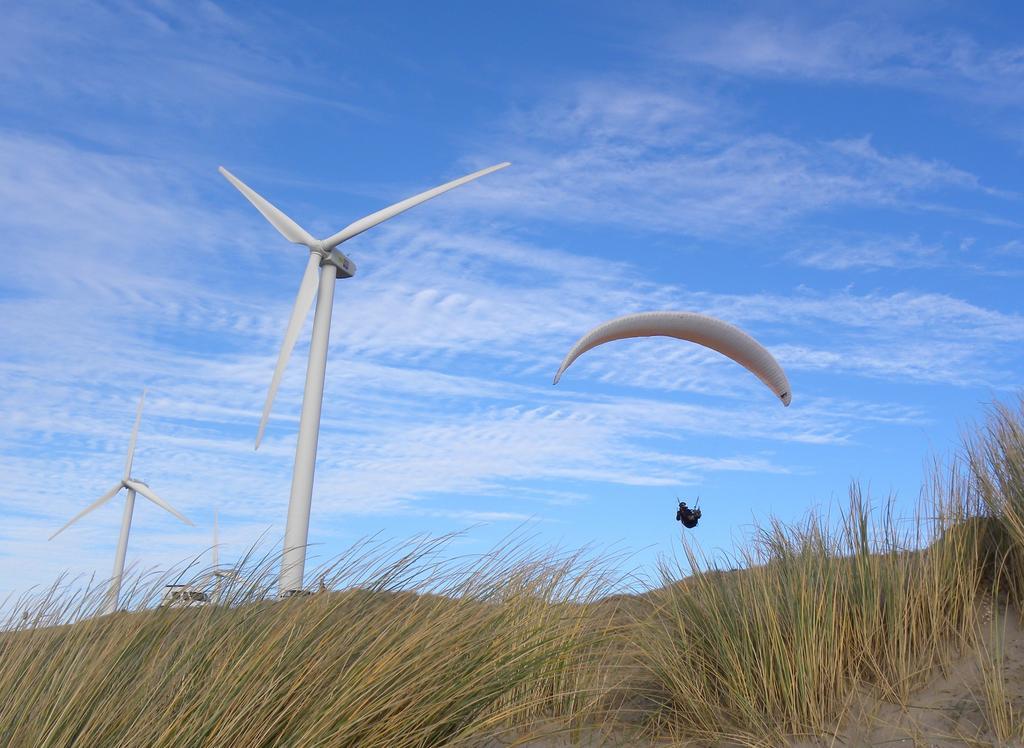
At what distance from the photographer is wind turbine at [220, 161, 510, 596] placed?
20250mm

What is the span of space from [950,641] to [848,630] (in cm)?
117

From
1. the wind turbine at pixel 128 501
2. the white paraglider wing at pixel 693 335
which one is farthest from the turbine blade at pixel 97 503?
the white paraglider wing at pixel 693 335

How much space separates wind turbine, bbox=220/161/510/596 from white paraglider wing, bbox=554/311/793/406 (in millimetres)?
6298

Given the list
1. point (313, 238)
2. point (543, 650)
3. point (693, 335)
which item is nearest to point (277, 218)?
point (313, 238)

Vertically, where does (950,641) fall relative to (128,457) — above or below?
below

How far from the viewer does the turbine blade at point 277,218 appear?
23.8 meters

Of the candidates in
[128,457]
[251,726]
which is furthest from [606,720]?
[128,457]

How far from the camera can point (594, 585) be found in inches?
424

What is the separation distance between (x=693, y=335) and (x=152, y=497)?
2071 cm

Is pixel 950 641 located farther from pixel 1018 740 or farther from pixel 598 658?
pixel 598 658

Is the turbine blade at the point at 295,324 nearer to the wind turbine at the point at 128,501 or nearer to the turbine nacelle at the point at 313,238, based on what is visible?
the turbine nacelle at the point at 313,238

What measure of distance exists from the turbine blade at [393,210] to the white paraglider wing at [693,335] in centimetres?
708

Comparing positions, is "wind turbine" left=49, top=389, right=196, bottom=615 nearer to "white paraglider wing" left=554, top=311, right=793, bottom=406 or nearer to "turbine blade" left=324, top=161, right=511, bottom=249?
Answer: "turbine blade" left=324, top=161, right=511, bottom=249

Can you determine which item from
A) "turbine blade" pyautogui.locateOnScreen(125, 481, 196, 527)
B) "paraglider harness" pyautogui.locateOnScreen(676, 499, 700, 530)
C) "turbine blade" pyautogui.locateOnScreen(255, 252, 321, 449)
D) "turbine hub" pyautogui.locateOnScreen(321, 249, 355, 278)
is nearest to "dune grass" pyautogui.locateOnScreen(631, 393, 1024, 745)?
"paraglider harness" pyautogui.locateOnScreen(676, 499, 700, 530)
